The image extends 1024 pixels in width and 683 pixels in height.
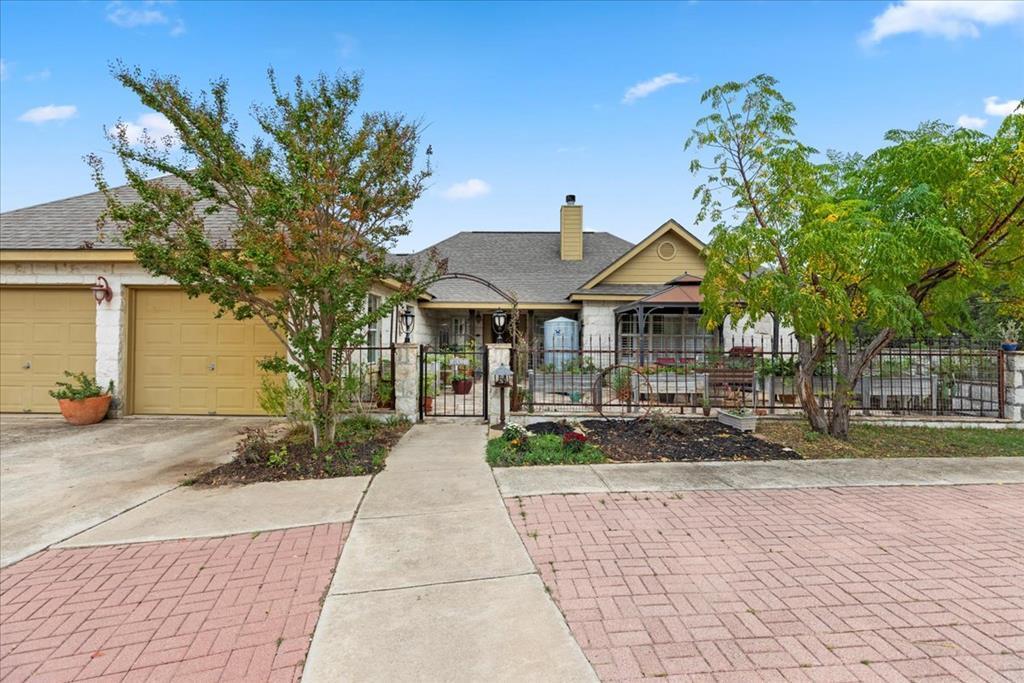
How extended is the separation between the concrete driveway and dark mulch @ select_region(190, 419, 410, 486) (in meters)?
0.41

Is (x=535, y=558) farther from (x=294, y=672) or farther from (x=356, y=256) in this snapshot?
(x=356, y=256)

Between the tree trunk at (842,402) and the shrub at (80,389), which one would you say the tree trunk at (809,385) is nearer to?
the tree trunk at (842,402)

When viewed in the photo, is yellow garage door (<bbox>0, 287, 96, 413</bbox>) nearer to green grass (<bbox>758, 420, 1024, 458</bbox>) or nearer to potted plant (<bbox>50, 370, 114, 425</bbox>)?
potted plant (<bbox>50, 370, 114, 425</bbox>)

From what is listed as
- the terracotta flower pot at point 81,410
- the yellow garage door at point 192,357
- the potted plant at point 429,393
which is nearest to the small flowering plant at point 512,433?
the potted plant at point 429,393

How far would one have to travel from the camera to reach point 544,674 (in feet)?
7.08

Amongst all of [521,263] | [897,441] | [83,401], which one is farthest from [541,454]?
[521,263]

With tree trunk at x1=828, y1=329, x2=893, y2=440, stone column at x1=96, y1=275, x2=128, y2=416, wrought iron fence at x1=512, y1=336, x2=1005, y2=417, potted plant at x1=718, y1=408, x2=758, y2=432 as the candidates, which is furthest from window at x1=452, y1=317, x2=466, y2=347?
tree trunk at x1=828, y1=329, x2=893, y2=440

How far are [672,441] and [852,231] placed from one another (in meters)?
3.51

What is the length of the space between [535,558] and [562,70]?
11.9 meters

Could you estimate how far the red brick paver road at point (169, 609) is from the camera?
91.0 inches

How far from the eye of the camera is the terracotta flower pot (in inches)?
316

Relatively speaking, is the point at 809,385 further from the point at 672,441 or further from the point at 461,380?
the point at 461,380

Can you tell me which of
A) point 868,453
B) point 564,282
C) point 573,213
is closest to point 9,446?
point 868,453

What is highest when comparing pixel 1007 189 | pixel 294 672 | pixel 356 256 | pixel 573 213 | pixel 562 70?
pixel 562 70
